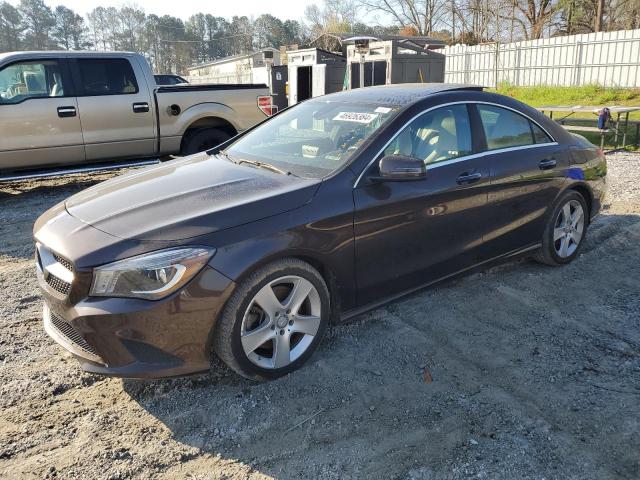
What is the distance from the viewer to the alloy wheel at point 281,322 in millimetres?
2990

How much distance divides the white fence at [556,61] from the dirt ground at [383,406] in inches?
766

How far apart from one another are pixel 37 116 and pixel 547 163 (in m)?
6.48

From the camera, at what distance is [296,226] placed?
303 cm

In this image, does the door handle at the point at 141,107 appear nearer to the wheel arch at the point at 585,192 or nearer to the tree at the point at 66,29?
the wheel arch at the point at 585,192

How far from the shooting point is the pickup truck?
7.29 m

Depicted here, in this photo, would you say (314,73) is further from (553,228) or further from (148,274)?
(148,274)

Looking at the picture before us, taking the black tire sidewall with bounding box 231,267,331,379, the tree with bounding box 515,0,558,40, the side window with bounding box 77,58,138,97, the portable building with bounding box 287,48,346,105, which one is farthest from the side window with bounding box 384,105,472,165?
the tree with bounding box 515,0,558,40

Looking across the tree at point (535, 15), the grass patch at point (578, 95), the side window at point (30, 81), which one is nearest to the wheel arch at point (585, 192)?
the side window at point (30, 81)

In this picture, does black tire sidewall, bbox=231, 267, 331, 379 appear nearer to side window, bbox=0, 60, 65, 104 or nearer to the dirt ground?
the dirt ground

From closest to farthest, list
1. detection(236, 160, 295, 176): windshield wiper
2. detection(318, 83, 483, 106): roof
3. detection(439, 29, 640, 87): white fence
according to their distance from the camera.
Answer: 1. detection(236, 160, 295, 176): windshield wiper
2. detection(318, 83, 483, 106): roof
3. detection(439, 29, 640, 87): white fence

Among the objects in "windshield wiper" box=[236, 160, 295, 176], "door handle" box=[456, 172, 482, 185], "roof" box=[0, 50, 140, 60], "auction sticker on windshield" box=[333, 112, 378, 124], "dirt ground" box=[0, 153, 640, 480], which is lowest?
"dirt ground" box=[0, 153, 640, 480]

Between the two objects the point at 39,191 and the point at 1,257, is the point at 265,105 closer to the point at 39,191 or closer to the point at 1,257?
the point at 39,191

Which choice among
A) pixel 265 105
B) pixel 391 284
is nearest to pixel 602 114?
pixel 265 105

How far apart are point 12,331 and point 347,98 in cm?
301
